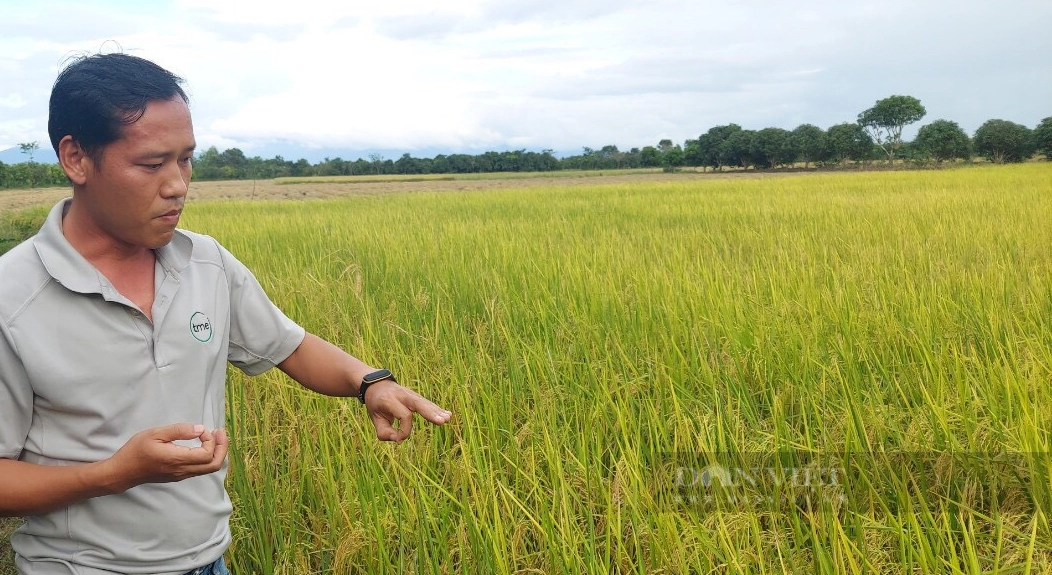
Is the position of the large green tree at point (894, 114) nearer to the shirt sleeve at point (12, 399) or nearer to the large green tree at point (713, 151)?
the large green tree at point (713, 151)

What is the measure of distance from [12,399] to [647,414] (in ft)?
4.42

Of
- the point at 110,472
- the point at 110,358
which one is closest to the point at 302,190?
the point at 110,358

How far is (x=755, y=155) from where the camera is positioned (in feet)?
169

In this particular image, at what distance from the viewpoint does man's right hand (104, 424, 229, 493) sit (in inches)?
32.5

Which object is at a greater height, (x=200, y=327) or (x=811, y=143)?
(x=811, y=143)

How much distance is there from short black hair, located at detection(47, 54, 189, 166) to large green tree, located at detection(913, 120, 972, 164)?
47061mm

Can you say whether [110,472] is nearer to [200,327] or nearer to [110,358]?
[110,358]

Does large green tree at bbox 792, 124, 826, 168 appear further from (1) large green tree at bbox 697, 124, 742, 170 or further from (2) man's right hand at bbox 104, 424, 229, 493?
(2) man's right hand at bbox 104, 424, 229, 493

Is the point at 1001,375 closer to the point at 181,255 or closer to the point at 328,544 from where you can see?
the point at 328,544

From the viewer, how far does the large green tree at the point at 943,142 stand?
4000cm

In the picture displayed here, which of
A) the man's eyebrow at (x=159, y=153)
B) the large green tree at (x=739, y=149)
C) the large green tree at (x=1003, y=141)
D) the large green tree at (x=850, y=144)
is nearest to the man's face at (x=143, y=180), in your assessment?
the man's eyebrow at (x=159, y=153)

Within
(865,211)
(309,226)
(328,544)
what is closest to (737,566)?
(328,544)

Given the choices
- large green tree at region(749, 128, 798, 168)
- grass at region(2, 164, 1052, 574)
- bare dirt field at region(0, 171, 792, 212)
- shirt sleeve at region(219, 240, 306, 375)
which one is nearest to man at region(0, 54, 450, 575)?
shirt sleeve at region(219, 240, 306, 375)

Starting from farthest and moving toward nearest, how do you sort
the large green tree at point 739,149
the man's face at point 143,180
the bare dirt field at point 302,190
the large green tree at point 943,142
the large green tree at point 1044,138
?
the large green tree at point 739,149
the large green tree at point 943,142
the large green tree at point 1044,138
the bare dirt field at point 302,190
the man's face at point 143,180
